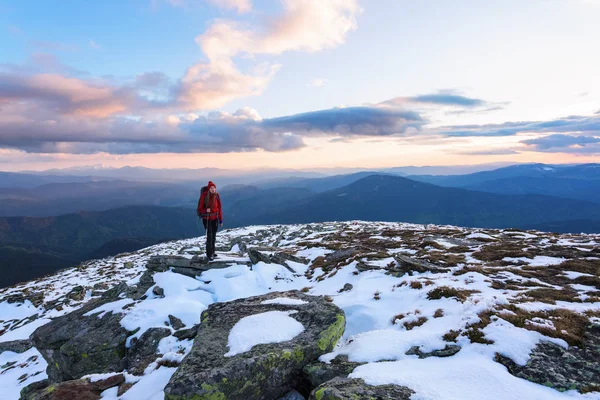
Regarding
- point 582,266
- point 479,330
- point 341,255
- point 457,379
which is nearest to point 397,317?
point 479,330

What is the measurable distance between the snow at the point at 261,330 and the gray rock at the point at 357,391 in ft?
8.46

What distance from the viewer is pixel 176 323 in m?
14.3

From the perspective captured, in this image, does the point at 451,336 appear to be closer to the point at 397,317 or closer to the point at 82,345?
the point at 397,317

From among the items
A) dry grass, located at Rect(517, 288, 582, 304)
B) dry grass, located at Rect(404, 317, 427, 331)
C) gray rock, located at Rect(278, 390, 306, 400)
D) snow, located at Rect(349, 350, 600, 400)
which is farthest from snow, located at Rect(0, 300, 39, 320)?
dry grass, located at Rect(517, 288, 582, 304)

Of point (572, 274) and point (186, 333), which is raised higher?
point (572, 274)

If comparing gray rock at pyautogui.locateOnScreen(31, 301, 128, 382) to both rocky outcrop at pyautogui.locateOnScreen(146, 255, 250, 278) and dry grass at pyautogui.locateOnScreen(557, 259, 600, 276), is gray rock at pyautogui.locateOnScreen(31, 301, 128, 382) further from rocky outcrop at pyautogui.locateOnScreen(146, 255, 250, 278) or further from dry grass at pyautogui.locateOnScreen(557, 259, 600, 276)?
dry grass at pyautogui.locateOnScreen(557, 259, 600, 276)

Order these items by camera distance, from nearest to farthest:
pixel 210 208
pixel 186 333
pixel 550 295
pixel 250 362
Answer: pixel 250 362 < pixel 550 295 < pixel 186 333 < pixel 210 208

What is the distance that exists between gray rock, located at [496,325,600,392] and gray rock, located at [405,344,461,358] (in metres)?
1.02

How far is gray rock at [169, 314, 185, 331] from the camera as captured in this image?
14.1 meters

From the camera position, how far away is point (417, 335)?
894cm

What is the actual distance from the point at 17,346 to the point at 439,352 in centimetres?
2890

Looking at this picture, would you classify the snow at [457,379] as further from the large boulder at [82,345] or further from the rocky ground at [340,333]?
the large boulder at [82,345]

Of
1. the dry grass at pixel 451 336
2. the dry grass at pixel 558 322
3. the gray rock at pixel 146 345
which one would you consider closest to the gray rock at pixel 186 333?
the gray rock at pixel 146 345

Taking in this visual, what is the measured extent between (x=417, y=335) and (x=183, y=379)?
6.90m
